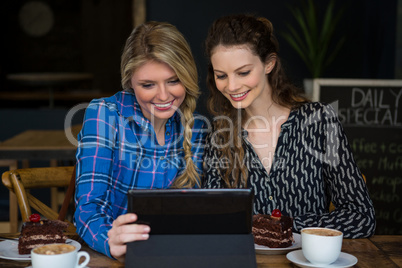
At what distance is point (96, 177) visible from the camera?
1.74 metres

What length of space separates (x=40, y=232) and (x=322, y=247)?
76cm

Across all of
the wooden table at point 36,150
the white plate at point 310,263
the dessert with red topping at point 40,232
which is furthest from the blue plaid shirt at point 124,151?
the wooden table at point 36,150

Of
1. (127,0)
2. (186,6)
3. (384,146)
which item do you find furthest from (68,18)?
(384,146)

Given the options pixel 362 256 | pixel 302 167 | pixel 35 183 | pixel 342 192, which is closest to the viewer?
pixel 362 256

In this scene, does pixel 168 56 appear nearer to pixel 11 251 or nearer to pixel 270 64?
pixel 270 64

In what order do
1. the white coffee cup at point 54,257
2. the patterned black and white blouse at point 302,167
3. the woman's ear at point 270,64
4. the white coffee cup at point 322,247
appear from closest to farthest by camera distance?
the white coffee cup at point 54,257 → the white coffee cup at point 322,247 → the patterned black and white blouse at point 302,167 → the woman's ear at point 270,64

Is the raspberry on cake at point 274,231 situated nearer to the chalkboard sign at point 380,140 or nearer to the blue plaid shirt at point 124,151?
the blue plaid shirt at point 124,151

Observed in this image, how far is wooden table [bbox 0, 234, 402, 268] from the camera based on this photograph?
4.60ft

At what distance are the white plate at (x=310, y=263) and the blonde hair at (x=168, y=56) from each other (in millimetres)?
597

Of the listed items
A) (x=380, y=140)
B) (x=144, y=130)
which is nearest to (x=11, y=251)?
(x=144, y=130)

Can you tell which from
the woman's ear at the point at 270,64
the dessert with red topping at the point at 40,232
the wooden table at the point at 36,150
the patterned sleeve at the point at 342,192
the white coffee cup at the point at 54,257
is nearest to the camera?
the white coffee cup at the point at 54,257

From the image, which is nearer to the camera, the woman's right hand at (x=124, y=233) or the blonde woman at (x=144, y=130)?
the woman's right hand at (x=124, y=233)

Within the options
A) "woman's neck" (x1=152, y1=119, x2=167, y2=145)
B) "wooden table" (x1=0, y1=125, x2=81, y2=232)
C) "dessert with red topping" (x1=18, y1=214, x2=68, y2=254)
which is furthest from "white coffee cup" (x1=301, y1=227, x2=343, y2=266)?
"wooden table" (x1=0, y1=125, x2=81, y2=232)

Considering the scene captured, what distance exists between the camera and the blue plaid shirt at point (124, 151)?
178 cm
